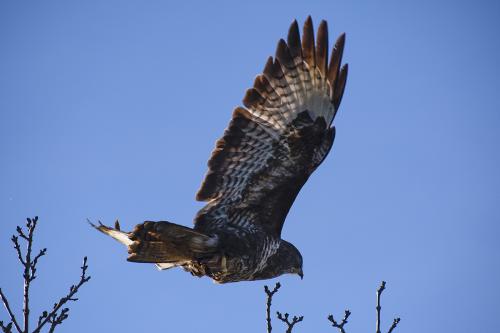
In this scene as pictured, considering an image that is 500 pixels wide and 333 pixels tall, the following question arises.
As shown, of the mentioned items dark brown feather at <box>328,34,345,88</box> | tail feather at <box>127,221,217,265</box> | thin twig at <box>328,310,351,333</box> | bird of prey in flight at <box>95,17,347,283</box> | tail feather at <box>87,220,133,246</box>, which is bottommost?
thin twig at <box>328,310,351,333</box>

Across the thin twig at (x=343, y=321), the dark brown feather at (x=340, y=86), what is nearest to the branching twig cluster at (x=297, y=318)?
the thin twig at (x=343, y=321)

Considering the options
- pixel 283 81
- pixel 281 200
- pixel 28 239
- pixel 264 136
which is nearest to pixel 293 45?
pixel 283 81

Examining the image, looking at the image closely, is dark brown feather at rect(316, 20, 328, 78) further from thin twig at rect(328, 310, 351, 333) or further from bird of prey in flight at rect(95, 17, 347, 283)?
thin twig at rect(328, 310, 351, 333)

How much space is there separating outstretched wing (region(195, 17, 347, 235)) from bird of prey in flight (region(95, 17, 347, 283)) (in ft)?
0.03

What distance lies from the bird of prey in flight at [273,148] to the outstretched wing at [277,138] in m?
0.01

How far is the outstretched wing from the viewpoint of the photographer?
23.8ft

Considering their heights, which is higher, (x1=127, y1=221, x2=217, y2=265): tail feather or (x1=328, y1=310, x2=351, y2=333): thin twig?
(x1=127, y1=221, x2=217, y2=265): tail feather

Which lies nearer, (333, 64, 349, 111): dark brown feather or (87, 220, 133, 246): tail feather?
(87, 220, 133, 246): tail feather

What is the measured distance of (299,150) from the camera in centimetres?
741

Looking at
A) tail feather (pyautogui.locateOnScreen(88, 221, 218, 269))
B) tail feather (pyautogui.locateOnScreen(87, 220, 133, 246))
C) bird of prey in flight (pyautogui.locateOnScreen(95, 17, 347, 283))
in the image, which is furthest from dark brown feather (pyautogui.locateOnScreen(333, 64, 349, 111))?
tail feather (pyautogui.locateOnScreen(87, 220, 133, 246))

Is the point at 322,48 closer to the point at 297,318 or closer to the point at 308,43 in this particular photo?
the point at 308,43

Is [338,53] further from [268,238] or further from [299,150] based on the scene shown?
[268,238]

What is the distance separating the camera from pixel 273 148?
24.2 ft

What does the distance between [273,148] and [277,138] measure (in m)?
0.11
